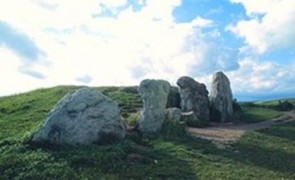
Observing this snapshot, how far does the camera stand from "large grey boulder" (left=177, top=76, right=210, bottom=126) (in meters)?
48.5

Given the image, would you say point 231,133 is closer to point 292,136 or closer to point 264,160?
point 292,136

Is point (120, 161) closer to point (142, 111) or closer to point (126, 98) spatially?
point (142, 111)

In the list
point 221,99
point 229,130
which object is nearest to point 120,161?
point 229,130

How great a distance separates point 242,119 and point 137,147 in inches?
819

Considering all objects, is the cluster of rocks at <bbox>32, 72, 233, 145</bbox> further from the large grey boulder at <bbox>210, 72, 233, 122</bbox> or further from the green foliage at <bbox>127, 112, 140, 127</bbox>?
the green foliage at <bbox>127, 112, 140, 127</bbox>

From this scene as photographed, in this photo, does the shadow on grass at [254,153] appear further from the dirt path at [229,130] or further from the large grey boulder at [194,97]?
the large grey boulder at [194,97]

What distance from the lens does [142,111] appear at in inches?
1538

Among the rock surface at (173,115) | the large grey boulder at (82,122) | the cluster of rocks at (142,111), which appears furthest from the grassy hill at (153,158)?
the rock surface at (173,115)

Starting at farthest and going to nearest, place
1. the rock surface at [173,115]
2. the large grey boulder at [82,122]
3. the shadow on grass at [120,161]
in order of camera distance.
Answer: the rock surface at [173,115]
the large grey boulder at [82,122]
the shadow on grass at [120,161]

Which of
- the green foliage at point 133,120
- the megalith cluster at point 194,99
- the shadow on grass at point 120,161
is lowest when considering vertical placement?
the shadow on grass at point 120,161

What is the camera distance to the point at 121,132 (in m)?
33.5

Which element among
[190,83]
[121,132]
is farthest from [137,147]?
[190,83]

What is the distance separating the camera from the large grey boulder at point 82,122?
31.7m

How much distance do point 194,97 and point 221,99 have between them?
327 centimetres
